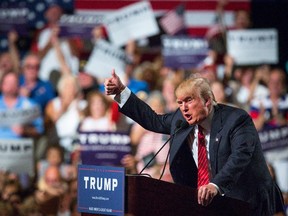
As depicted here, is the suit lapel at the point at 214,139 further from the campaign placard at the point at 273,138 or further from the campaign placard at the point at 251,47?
the campaign placard at the point at 251,47

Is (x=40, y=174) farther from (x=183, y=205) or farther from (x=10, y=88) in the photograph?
(x=183, y=205)

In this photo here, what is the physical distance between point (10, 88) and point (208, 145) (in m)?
4.72

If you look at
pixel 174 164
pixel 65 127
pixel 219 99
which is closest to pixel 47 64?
pixel 65 127

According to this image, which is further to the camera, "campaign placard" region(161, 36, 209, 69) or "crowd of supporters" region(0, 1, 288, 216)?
"campaign placard" region(161, 36, 209, 69)

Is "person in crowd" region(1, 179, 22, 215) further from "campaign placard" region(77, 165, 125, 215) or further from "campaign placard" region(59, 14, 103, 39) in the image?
"campaign placard" region(77, 165, 125, 215)

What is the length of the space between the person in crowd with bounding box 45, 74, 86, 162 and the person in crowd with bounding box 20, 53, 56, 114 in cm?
8

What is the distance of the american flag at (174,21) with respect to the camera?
10.5 metres

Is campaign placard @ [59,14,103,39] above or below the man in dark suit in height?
above

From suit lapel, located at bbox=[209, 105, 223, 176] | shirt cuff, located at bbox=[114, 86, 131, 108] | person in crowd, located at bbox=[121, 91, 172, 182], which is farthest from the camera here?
person in crowd, located at bbox=[121, 91, 172, 182]

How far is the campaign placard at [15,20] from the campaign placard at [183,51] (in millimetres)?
1424

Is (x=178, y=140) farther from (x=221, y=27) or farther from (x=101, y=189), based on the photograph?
(x=221, y=27)

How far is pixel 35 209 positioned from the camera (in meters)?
8.45

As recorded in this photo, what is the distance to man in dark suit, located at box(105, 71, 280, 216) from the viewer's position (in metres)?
4.92

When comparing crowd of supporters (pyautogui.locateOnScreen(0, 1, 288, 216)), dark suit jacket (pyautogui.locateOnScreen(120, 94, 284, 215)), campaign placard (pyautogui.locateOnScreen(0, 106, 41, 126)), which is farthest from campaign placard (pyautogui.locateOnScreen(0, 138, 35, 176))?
dark suit jacket (pyautogui.locateOnScreen(120, 94, 284, 215))
